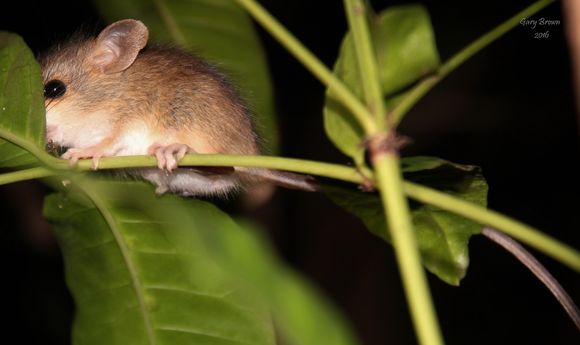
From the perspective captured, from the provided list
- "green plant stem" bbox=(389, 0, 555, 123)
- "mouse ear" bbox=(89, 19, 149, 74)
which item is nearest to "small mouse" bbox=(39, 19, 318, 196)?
"mouse ear" bbox=(89, 19, 149, 74)

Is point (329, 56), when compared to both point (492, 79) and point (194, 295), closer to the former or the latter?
point (492, 79)

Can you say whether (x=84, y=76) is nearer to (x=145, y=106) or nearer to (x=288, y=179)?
(x=145, y=106)

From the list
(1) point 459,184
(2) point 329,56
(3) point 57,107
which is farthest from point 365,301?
(1) point 459,184

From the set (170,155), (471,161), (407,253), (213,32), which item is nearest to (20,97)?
(170,155)

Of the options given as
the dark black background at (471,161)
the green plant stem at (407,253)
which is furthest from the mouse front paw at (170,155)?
the dark black background at (471,161)

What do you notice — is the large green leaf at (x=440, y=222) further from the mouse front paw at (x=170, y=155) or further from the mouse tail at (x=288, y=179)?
the mouse front paw at (x=170, y=155)

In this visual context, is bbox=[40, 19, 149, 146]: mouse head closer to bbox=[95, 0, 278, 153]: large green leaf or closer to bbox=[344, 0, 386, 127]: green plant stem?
bbox=[95, 0, 278, 153]: large green leaf
